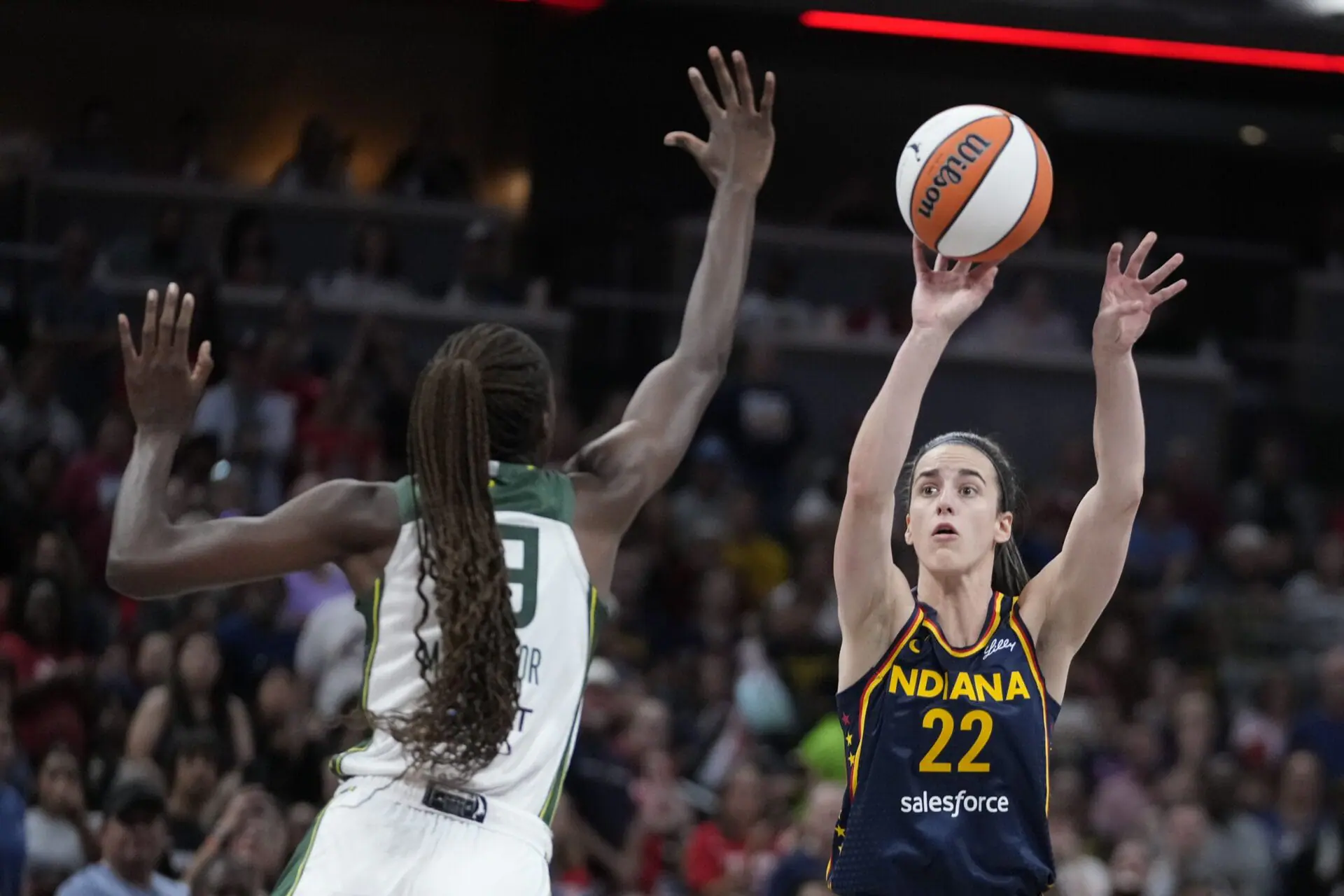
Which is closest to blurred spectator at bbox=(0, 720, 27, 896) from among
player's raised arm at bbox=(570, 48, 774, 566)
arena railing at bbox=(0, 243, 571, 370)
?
player's raised arm at bbox=(570, 48, 774, 566)

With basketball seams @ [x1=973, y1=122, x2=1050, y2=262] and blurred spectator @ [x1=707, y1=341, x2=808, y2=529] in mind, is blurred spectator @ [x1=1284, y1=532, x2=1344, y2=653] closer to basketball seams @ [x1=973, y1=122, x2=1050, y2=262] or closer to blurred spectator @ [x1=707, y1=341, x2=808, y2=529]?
blurred spectator @ [x1=707, y1=341, x2=808, y2=529]

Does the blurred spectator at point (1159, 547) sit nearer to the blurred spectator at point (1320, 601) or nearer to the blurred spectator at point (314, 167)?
the blurred spectator at point (1320, 601)

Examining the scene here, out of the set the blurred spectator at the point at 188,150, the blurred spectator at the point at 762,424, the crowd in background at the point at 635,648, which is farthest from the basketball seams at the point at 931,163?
the blurred spectator at the point at 188,150

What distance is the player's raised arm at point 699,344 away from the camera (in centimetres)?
417

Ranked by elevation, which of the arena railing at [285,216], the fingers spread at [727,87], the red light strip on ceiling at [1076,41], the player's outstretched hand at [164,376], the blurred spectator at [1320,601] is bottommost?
the blurred spectator at [1320,601]

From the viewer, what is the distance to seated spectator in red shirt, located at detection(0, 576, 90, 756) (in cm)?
856

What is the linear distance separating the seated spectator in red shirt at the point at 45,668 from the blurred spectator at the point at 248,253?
3617 millimetres

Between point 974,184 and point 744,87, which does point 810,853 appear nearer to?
point 974,184

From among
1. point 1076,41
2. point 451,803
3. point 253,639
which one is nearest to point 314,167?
point 1076,41

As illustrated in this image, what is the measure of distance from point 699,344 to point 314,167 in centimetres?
991

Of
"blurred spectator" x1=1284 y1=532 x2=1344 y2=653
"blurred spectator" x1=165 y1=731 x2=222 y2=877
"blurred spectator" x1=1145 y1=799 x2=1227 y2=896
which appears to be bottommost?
"blurred spectator" x1=1145 y1=799 x2=1227 y2=896

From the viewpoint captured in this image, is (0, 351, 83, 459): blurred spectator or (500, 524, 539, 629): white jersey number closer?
(500, 524, 539, 629): white jersey number

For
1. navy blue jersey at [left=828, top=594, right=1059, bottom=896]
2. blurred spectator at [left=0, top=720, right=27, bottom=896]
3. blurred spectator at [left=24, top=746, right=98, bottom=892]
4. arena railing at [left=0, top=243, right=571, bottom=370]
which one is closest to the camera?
navy blue jersey at [left=828, top=594, right=1059, bottom=896]

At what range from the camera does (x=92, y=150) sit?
44.5 feet
